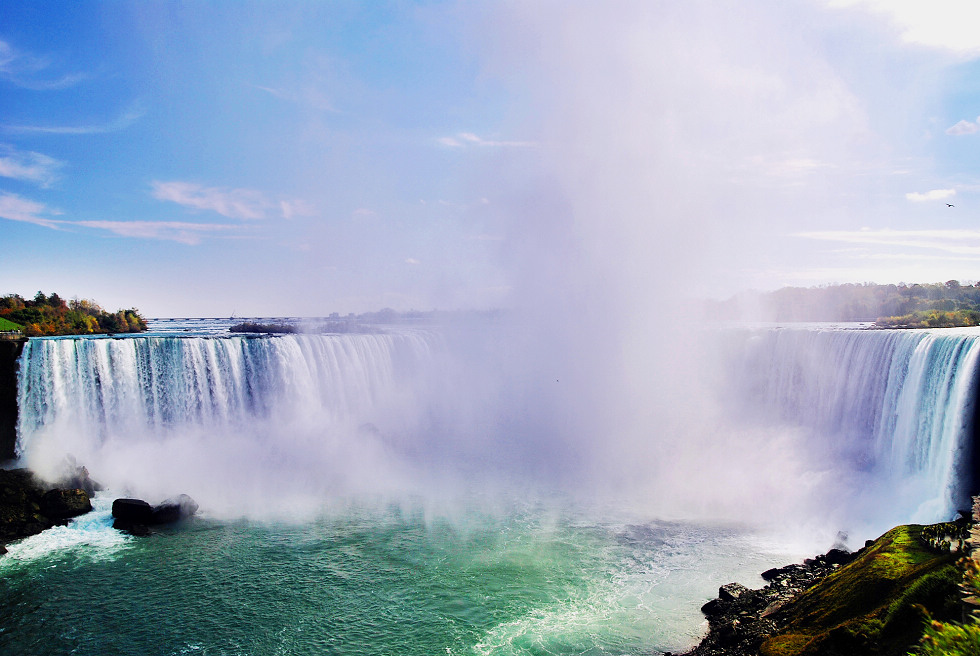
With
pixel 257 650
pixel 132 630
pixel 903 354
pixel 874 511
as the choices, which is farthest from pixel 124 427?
pixel 903 354

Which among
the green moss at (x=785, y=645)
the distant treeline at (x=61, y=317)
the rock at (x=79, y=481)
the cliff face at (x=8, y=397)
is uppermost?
the distant treeline at (x=61, y=317)

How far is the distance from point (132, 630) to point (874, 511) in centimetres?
2077

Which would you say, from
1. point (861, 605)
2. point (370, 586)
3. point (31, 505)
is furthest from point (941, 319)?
point (31, 505)

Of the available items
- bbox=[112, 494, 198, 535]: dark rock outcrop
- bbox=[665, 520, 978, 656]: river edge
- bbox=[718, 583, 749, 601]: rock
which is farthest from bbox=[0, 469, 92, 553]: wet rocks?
bbox=[718, 583, 749, 601]: rock

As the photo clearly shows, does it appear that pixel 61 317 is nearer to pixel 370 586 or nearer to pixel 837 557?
pixel 370 586

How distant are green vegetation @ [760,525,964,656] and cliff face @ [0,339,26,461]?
25334mm

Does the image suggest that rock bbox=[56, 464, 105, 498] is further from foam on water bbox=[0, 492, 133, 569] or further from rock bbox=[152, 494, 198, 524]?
rock bbox=[152, 494, 198, 524]

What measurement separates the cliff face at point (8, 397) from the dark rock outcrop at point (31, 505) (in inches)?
84.4

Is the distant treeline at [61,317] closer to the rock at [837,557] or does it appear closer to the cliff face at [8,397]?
the cliff face at [8,397]

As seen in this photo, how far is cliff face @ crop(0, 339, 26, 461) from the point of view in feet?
65.7

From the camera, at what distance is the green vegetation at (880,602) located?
7.38 metres

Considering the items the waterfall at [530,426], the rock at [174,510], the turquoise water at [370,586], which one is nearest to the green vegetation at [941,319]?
the waterfall at [530,426]

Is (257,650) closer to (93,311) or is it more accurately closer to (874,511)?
(874,511)

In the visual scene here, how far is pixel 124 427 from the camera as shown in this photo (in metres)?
21.5
